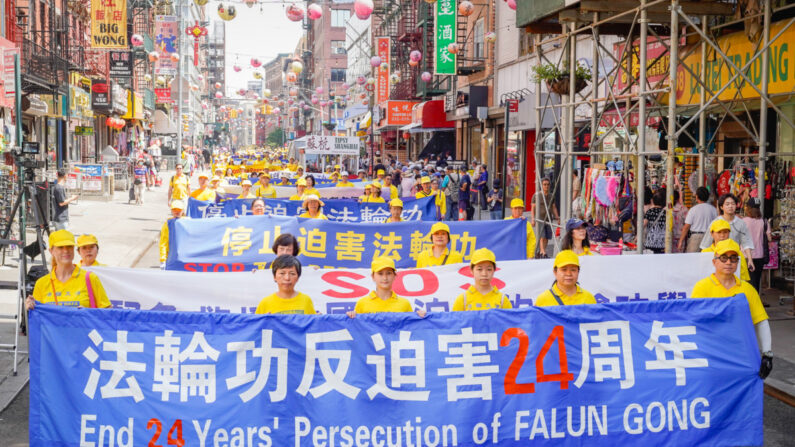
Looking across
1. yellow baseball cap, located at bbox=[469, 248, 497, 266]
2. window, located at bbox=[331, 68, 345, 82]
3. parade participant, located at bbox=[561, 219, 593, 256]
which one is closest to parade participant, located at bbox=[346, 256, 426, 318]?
yellow baseball cap, located at bbox=[469, 248, 497, 266]

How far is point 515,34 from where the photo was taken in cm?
3058

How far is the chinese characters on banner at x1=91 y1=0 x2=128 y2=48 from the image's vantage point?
35.2m

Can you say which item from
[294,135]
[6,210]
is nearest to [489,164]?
[6,210]

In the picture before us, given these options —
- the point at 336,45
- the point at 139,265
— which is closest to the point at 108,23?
the point at 139,265

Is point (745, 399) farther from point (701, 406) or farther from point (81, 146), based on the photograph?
point (81, 146)

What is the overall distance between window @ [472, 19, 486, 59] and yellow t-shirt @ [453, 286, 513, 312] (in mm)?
28423

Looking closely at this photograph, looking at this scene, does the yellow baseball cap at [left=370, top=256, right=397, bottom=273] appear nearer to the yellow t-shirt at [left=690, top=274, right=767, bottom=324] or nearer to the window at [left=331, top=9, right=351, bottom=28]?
the yellow t-shirt at [left=690, top=274, right=767, bottom=324]

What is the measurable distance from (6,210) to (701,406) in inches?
618

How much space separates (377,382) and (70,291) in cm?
288

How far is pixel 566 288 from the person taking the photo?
6.84 meters

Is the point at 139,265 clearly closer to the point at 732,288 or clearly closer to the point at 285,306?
the point at 285,306

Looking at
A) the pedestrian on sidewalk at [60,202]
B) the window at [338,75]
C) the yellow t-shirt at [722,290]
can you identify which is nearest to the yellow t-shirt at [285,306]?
the yellow t-shirt at [722,290]

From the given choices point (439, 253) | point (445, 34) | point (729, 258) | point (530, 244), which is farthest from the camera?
point (445, 34)

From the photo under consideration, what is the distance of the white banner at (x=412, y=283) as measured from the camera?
8383 mm
